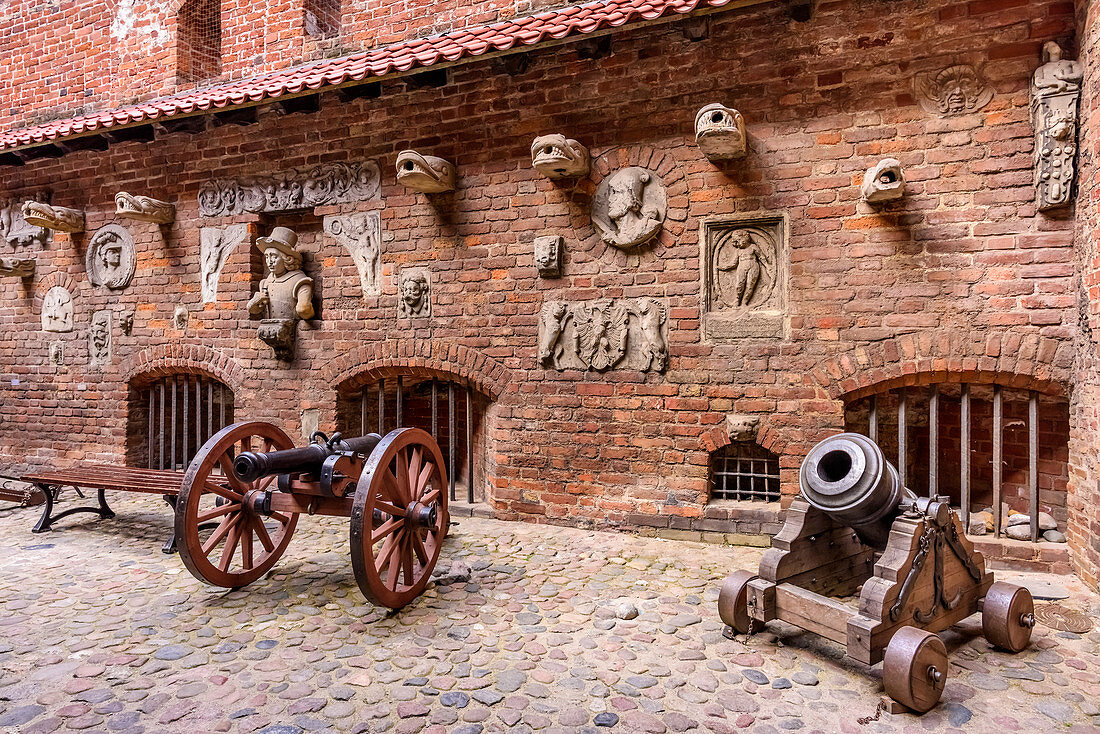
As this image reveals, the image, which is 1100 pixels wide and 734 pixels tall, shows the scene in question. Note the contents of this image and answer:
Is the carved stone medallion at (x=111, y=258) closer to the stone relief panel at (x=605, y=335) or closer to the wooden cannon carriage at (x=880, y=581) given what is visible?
the stone relief panel at (x=605, y=335)

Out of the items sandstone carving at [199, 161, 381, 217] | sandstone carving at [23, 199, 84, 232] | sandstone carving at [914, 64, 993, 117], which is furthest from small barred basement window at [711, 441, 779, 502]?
sandstone carving at [23, 199, 84, 232]

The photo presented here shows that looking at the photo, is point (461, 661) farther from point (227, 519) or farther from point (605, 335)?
point (605, 335)

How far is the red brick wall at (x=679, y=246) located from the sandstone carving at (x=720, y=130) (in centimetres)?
30

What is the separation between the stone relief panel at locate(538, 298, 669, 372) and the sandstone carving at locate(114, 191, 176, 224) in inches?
168

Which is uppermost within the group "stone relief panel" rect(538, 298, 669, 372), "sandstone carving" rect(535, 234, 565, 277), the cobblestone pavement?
"sandstone carving" rect(535, 234, 565, 277)

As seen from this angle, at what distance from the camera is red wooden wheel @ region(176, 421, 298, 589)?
3.44 meters

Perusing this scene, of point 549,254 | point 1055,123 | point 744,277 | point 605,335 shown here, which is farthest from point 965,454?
point 549,254

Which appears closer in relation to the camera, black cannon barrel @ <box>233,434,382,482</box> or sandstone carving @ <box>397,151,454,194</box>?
black cannon barrel @ <box>233,434,382,482</box>

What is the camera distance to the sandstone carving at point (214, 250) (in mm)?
6211

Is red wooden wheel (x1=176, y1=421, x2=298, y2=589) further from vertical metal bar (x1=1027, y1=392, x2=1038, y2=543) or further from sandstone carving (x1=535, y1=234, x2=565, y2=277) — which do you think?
vertical metal bar (x1=1027, y1=392, x2=1038, y2=543)

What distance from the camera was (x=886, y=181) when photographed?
4.06 metres

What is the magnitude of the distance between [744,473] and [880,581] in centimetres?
218

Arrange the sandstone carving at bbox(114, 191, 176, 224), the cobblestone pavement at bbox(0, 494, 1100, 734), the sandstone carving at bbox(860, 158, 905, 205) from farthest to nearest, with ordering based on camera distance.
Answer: the sandstone carving at bbox(114, 191, 176, 224)
the sandstone carving at bbox(860, 158, 905, 205)
the cobblestone pavement at bbox(0, 494, 1100, 734)

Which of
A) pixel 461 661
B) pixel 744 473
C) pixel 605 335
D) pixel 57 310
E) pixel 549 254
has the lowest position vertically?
pixel 461 661
